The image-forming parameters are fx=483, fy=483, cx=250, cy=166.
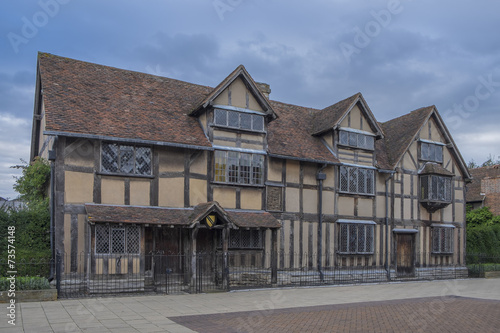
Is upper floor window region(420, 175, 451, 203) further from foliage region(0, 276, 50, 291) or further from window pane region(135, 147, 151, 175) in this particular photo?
foliage region(0, 276, 50, 291)

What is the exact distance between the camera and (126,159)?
18062 mm

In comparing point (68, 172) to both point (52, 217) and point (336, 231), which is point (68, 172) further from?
point (336, 231)

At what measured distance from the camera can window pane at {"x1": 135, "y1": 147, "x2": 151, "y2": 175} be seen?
1825 centimetres

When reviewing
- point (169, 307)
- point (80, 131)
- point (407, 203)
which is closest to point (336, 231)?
point (407, 203)

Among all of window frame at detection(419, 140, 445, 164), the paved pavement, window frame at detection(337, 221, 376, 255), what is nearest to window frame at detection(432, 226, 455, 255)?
window frame at detection(419, 140, 445, 164)

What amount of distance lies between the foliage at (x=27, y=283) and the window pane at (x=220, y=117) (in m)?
9.04

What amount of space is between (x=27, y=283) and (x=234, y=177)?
8.92 meters

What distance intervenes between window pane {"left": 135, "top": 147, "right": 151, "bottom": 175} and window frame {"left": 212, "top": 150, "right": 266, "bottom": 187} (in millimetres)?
2781

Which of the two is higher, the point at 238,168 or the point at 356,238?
the point at 238,168

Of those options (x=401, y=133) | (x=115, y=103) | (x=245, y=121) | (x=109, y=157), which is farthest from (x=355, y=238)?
(x=115, y=103)

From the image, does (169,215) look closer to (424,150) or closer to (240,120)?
(240,120)

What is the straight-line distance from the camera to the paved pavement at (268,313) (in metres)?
11.3

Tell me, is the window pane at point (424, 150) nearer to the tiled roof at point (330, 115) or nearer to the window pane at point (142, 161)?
the tiled roof at point (330, 115)

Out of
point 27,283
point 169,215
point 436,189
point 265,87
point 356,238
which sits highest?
point 265,87
